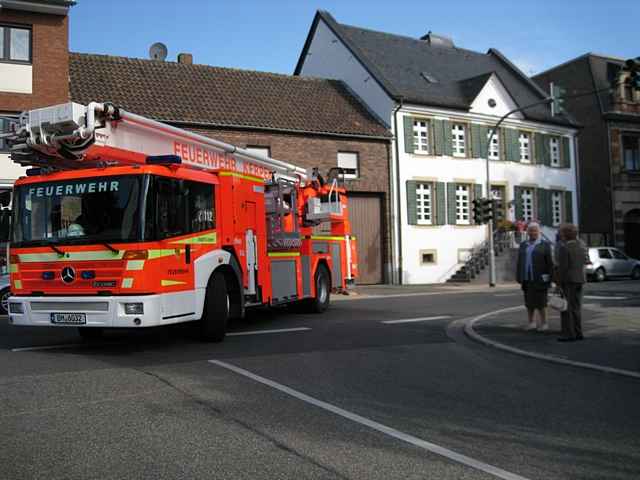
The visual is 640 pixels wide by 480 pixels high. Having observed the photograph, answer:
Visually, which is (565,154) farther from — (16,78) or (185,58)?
(16,78)

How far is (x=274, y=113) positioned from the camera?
27109mm

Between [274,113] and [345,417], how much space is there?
74.5 ft

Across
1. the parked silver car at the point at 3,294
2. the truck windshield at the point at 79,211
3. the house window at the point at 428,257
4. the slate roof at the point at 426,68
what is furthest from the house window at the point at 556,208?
the truck windshield at the point at 79,211

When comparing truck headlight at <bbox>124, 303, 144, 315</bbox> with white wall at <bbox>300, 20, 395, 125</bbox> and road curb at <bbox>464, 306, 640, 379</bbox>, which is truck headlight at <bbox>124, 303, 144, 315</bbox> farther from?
white wall at <bbox>300, 20, 395, 125</bbox>

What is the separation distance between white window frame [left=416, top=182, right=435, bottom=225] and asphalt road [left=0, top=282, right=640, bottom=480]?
20.4 meters

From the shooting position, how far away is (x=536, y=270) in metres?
10.5

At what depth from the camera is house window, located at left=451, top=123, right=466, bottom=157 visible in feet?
103

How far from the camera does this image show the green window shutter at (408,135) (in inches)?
1160

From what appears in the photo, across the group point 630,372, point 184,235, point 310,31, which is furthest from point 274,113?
point 630,372

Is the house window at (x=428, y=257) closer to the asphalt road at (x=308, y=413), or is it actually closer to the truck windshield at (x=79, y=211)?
the asphalt road at (x=308, y=413)

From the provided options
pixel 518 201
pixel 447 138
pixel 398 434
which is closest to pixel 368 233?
pixel 447 138

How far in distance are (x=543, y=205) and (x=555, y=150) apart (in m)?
3.34

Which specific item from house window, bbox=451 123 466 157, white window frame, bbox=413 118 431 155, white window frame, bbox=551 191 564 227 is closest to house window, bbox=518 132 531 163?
white window frame, bbox=551 191 564 227

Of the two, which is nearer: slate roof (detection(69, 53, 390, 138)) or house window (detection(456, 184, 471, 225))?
slate roof (detection(69, 53, 390, 138))
